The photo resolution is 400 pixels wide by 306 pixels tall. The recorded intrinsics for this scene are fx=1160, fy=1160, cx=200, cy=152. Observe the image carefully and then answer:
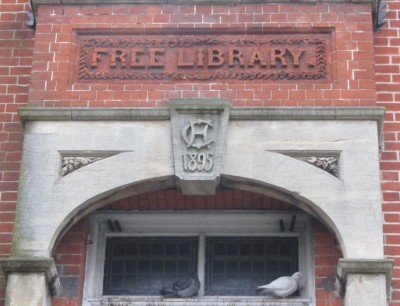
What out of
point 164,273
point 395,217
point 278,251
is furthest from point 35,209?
point 395,217

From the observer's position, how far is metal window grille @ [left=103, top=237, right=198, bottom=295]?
31.7 feet

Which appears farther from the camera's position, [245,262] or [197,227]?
[197,227]

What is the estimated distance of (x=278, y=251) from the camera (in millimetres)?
9781

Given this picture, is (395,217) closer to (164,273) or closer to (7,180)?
(164,273)

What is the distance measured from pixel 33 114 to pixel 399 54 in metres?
3.22

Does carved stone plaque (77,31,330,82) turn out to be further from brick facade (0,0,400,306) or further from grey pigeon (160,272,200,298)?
grey pigeon (160,272,200,298)

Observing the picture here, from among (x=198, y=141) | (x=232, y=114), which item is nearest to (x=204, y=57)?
(x=232, y=114)

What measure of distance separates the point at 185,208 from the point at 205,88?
1.04 m

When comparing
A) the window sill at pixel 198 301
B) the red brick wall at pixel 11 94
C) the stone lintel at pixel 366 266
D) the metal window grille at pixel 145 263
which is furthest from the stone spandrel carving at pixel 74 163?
the stone lintel at pixel 366 266

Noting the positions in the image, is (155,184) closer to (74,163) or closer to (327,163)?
(74,163)

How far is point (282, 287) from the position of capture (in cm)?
930

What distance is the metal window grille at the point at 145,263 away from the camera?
9664mm

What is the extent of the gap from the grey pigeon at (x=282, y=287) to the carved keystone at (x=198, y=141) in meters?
0.89

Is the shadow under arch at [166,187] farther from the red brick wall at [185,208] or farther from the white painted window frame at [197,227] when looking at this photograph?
the white painted window frame at [197,227]
